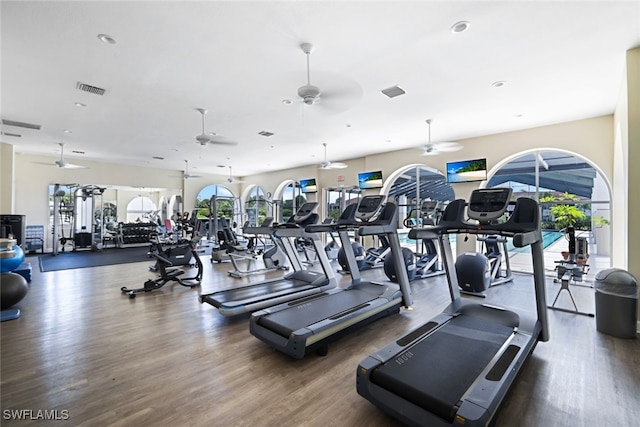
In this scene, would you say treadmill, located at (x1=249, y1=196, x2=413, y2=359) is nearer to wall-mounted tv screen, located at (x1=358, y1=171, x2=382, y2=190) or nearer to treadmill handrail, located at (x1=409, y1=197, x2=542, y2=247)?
treadmill handrail, located at (x1=409, y1=197, x2=542, y2=247)

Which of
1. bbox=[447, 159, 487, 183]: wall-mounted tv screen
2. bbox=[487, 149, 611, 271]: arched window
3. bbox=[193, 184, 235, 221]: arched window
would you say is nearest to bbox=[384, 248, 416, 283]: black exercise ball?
bbox=[487, 149, 611, 271]: arched window

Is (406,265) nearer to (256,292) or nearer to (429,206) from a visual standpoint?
(429,206)

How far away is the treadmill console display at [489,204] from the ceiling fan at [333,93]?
66.3 inches

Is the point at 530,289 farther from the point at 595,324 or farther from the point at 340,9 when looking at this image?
the point at 340,9

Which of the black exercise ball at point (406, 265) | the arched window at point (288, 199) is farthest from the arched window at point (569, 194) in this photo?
the arched window at point (288, 199)

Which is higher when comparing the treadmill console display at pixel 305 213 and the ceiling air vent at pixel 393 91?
the ceiling air vent at pixel 393 91

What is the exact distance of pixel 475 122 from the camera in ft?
19.9

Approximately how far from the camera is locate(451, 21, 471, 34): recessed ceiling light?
9.62ft

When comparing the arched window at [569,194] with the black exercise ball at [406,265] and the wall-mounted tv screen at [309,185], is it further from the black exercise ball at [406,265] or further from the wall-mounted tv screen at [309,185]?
the wall-mounted tv screen at [309,185]

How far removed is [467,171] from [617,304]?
4654mm

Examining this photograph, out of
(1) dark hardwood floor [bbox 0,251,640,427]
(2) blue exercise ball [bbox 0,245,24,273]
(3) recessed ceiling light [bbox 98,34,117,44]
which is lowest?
(1) dark hardwood floor [bbox 0,251,640,427]

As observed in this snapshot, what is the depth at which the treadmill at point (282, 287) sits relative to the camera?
3717mm

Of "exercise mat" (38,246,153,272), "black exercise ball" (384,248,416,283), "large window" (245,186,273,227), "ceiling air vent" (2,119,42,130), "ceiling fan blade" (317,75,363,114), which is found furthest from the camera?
"large window" (245,186,273,227)

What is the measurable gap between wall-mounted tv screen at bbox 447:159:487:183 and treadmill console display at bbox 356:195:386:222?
14.4ft
